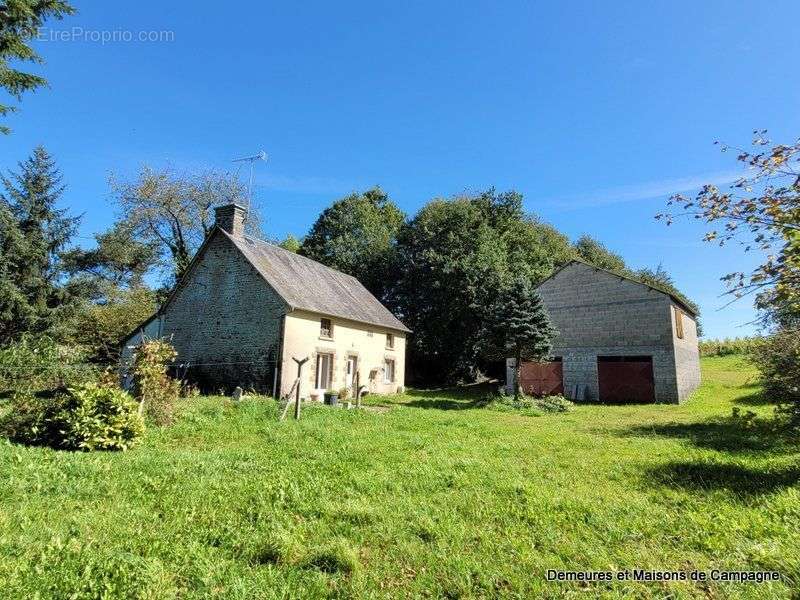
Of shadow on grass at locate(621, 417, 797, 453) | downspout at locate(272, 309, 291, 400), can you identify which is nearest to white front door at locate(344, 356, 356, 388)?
downspout at locate(272, 309, 291, 400)

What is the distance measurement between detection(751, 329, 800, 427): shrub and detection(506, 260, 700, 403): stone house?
11.5 meters

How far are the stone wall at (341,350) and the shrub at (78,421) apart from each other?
359 inches

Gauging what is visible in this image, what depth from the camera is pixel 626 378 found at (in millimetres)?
22109

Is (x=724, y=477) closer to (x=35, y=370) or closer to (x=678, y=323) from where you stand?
(x=35, y=370)

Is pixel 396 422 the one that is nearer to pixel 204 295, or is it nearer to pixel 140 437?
pixel 140 437

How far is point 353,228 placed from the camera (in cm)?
3969

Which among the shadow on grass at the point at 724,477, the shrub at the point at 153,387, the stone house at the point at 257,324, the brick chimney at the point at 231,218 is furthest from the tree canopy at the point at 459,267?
the shadow on grass at the point at 724,477

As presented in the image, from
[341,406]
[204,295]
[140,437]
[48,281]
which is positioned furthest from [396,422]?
[48,281]

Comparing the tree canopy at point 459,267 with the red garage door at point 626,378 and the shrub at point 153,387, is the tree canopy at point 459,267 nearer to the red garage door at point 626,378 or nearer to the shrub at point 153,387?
the red garage door at point 626,378

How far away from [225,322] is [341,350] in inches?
206

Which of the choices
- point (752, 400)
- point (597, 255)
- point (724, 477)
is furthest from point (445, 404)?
point (597, 255)

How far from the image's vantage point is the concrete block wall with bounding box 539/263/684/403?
21.4 metres

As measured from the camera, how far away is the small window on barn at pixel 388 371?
81.3ft

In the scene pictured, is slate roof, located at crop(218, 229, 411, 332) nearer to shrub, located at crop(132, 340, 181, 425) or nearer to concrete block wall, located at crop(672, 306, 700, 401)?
shrub, located at crop(132, 340, 181, 425)
